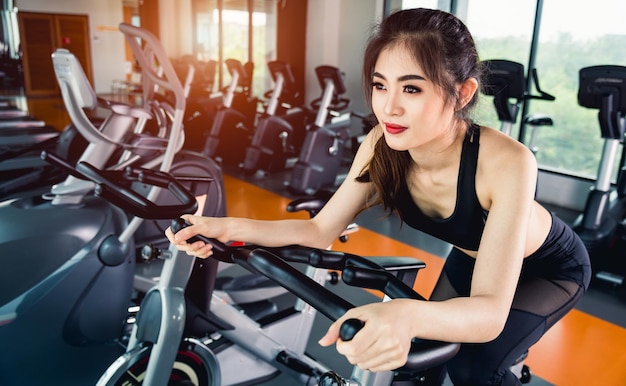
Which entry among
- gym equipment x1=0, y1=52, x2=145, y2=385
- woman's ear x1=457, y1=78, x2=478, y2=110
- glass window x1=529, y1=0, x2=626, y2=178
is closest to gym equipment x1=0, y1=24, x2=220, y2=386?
gym equipment x1=0, y1=52, x2=145, y2=385

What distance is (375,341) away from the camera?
25.5 inches

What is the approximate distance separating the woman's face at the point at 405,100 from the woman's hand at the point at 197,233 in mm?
486

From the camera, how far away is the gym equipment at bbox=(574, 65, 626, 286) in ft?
10.9

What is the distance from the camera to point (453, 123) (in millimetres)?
1104

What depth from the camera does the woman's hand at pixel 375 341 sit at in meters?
0.64

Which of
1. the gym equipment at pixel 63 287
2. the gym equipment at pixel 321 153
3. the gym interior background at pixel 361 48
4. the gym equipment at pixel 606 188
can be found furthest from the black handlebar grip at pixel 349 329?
the gym equipment at pixel 321 153

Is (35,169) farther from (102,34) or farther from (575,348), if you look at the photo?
(575,348)

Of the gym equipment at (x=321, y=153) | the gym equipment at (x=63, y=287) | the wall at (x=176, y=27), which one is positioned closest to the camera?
the gym equipment at (x=63, y=287)

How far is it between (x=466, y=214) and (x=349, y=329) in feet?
1.96

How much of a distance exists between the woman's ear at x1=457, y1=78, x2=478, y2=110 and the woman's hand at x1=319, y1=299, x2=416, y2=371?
56 cm

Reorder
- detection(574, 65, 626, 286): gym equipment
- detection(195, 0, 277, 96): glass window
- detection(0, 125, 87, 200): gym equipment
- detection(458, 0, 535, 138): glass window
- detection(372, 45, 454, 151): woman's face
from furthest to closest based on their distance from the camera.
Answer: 1. detection(195, 0, 277, 96): glass window
2. detection(458, 0, 535, 138): glass window
3. detection(0, 125, 87, 200): gym equipment
4. detection(574, 65, 626, 286): gym equipment
5. detection(372, 45, 454, 151): woman's face

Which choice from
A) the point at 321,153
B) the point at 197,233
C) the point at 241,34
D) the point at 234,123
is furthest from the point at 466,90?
the point at 241,34

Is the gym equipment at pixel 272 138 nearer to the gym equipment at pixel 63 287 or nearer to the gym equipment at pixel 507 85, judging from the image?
the gym equipment at pixel 507 85

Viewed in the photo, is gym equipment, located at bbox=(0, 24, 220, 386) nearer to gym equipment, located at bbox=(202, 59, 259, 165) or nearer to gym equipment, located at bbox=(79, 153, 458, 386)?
gym equipment, located at bbox=(79, 153, 458, 386)
